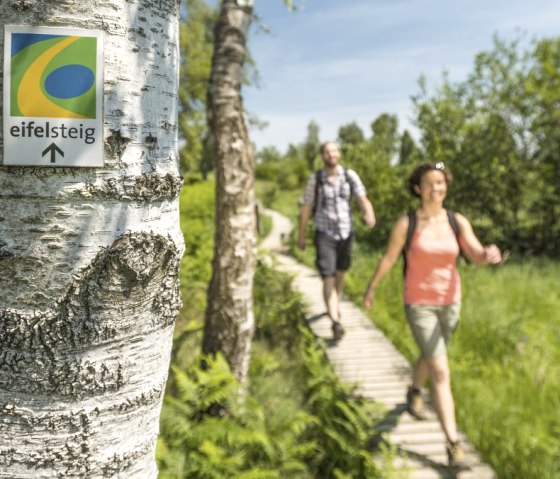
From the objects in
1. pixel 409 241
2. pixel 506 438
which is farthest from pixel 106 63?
pixel 506 438

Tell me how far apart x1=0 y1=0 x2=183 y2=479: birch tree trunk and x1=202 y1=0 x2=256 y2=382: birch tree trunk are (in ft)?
10.4

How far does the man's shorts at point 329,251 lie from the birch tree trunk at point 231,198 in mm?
1329

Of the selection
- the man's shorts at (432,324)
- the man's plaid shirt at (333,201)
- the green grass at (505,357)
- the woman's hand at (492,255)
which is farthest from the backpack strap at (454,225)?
the man's plaid shirt at (333,201)

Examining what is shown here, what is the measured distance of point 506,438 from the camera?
350 centimetres

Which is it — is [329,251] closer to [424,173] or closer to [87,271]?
[424,173]

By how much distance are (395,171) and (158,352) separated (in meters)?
14.2

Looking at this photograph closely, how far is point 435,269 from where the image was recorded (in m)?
3.48

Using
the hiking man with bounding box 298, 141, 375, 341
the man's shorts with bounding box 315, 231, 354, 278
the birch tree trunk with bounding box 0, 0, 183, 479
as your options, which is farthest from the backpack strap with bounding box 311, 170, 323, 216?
the birch tree trunk with bounding box 0, 0, 183, 479

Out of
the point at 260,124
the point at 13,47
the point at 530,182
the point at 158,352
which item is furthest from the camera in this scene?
the point at 260,124

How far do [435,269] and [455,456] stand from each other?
122cm

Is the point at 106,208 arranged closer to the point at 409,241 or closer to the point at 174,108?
the point at 174,108

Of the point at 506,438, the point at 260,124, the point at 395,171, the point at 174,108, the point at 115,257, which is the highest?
the point at 260,124

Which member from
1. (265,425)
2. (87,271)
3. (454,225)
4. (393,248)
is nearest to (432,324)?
(393,248)

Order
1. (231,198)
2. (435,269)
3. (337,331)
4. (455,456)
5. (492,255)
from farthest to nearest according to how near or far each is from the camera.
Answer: (337,331)
(231,198)
(435,269)
(492,255)
(455,456)
